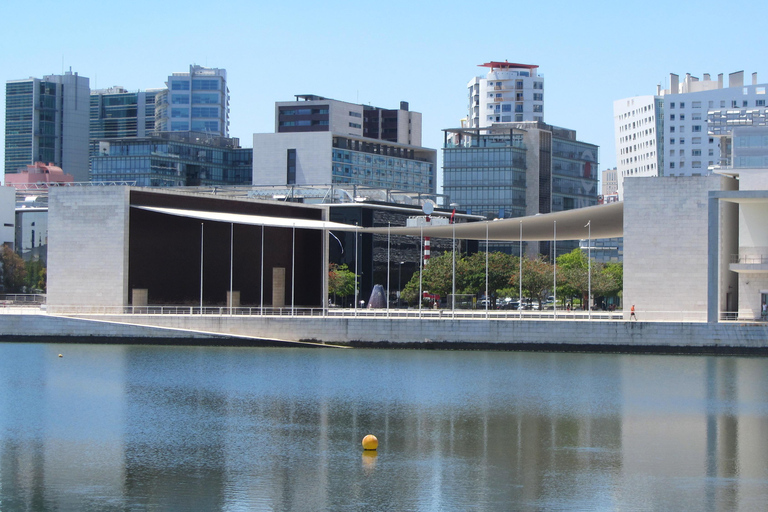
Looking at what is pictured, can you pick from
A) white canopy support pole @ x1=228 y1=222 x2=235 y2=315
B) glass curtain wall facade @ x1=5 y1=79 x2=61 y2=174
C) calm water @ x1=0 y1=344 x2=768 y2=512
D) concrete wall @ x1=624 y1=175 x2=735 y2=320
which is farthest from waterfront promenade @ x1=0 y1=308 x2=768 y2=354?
glass curtain wall facade @ x1=5 y1=79 x2=61 y2=174

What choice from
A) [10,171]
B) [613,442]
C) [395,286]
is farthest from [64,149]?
[613,442]

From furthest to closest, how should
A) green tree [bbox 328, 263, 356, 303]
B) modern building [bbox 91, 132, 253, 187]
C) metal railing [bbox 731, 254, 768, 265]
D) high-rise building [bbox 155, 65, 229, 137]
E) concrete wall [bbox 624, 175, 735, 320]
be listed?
high-rise building [bbox 155, 65, 229, 137] < modern building [bbox 91, 132, 253, 187] < green tree [bbox 328, 263, 356, 303] < concrete wall [bbox 624, 175, 735, 320] < metal railing [bbox 731, 254, 768, 265]

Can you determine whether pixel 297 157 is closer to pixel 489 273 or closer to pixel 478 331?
pixel 489 273

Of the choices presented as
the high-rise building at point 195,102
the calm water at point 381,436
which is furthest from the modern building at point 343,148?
the calm water at point 381,436

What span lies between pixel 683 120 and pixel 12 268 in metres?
101

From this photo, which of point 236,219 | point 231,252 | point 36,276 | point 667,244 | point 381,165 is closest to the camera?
point 667,244

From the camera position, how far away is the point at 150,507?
19516 mm

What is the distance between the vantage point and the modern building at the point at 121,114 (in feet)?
600

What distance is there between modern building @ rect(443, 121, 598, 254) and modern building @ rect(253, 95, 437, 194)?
4987 mm

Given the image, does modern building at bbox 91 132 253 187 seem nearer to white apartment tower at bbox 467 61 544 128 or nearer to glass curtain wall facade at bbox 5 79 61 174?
white apartment tower at bbox 467 61 544 128

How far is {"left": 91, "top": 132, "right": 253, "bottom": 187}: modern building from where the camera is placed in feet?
433

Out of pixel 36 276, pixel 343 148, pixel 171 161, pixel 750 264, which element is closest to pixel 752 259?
pixel 750 264

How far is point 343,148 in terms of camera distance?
127m

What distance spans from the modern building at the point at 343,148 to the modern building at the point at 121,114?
51892 mm
